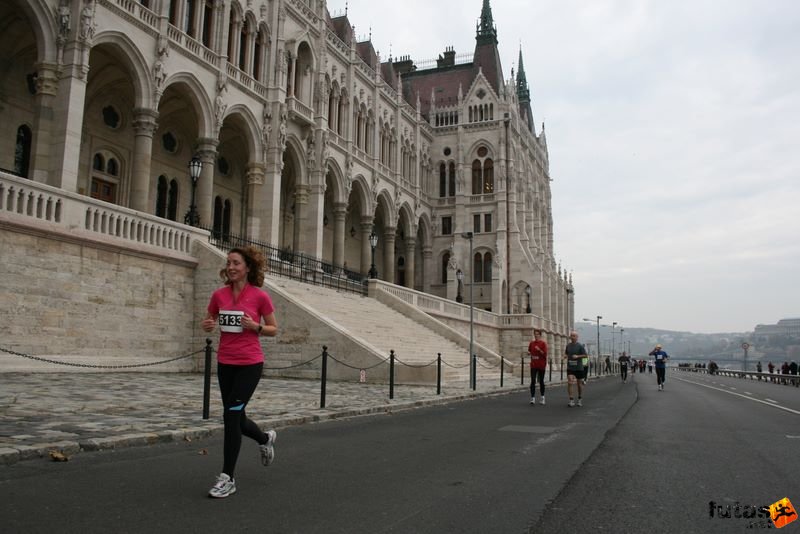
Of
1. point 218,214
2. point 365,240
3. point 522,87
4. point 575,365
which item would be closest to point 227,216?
point 218,214

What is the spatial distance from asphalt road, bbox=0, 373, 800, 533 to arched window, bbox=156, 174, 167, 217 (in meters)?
23.4

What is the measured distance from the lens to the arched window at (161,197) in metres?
29.8

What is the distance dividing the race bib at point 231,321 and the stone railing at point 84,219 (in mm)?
11679

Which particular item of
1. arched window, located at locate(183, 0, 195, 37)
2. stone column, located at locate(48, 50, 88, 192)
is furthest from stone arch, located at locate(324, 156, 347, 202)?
stone column, located at locate(48, 50, 88, 192)

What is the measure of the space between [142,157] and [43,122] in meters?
3.83

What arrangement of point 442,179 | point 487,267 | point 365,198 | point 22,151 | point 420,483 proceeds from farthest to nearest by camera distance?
1. point 442,179
2. point 487,267
3. point 365,198
4. point 22,151
5. point 420,483

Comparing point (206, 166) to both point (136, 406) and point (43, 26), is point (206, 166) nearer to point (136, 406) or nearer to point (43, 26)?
point (43, 26)

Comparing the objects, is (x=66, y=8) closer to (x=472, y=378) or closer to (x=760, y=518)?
(x=472, y=378)

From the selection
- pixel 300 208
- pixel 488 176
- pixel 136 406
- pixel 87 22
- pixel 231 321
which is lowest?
pixel 136 406

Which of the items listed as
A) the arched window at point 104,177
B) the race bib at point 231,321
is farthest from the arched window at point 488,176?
the race bib at point 231,321

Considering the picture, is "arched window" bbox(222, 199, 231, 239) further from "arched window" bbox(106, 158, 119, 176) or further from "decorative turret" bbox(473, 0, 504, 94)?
"decorative turret" bbox(473, 0, 504, 94)

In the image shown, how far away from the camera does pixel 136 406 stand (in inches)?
393

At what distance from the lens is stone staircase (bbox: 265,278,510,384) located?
2214cm

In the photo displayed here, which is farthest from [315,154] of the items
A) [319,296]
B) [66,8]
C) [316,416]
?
[316,416]
